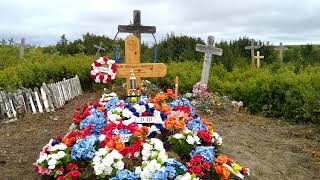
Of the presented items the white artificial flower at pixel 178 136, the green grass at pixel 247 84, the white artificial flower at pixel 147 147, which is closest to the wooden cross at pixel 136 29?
the green grass at pixel 247 84

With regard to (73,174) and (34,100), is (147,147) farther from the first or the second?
(34,100)

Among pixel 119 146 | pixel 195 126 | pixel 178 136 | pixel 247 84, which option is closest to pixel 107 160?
pixel 119 146

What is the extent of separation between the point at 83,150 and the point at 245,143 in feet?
12.5

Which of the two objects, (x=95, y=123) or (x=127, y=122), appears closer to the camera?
(x=127, y=122)

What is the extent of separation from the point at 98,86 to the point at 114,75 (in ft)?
15.5

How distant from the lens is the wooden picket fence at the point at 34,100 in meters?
9.09

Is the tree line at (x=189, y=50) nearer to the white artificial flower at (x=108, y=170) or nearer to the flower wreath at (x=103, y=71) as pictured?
the flower wreath at (x=103, y=71)

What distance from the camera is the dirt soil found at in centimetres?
646

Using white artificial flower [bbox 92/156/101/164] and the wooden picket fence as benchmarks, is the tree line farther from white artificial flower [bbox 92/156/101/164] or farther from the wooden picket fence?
white artificial flower [bbox 92/156/101/164]

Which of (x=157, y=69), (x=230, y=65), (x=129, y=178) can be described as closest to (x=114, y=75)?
(x=157, y=69)

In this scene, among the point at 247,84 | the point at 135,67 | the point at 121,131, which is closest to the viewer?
the point at 121,131

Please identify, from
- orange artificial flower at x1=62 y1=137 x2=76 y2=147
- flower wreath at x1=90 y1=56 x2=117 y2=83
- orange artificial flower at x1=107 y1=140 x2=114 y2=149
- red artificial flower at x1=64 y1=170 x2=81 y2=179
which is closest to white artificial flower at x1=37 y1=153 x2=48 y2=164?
orange artificial flower at x1=62 y1=137 x2=76 y2=147

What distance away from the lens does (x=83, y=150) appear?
4996 mm

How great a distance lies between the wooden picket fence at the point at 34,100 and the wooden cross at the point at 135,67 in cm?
210
